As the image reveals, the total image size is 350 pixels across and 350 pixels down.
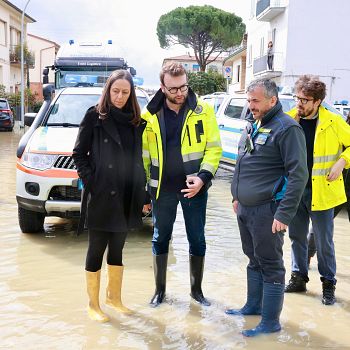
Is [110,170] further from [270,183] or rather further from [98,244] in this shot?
[270,183]

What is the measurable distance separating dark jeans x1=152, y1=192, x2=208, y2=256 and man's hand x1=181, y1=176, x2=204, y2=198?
15 cm

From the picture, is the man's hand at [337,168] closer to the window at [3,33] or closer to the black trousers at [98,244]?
the black trousers at [98,244]

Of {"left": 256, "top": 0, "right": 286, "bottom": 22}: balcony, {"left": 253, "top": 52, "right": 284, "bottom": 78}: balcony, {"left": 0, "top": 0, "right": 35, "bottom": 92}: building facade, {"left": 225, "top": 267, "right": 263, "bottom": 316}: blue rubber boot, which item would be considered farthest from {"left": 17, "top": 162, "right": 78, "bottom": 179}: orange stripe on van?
{"left": 0, "top": 0, "right": 35, "bottom": 92}: building facade

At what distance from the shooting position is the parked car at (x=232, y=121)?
10.1 metres

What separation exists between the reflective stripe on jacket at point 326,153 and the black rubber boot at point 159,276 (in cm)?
130

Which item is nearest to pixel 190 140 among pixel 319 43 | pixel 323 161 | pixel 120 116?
pixel 120 116

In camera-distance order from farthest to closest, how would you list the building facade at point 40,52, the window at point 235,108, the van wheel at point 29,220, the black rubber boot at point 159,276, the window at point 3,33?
the building facade at point 40,52, the window at point 3,33, the window at point 235,108, the van wheel at point 29,220, the black rubber boot at point 159,276

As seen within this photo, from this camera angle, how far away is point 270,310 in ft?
11.7

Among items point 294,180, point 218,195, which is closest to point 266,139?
point 294,180

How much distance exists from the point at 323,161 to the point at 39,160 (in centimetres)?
316

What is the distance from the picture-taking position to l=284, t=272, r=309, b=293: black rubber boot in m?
4.54

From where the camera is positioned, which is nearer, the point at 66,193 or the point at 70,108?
the point at 66,193

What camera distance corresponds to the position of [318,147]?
13.5ft

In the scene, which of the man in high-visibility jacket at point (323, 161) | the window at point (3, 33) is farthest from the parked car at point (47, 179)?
the window at point (3, 33)
